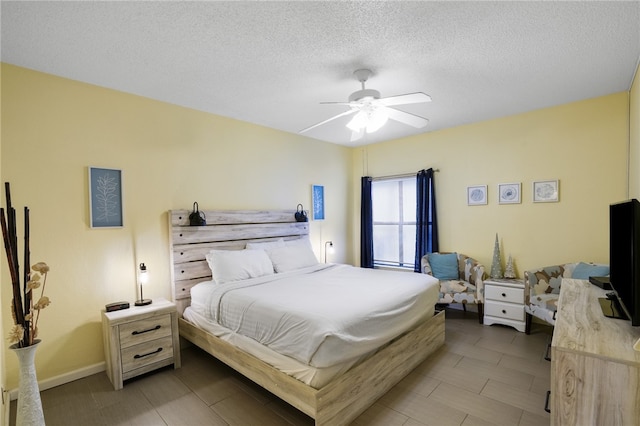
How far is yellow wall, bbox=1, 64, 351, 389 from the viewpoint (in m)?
2.41

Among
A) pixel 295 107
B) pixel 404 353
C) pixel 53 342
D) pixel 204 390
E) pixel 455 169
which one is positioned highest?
pixel 295 107

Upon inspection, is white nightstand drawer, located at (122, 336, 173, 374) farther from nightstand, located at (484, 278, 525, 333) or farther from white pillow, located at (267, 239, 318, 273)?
nightstand, located at (484, 278, 525, 333)

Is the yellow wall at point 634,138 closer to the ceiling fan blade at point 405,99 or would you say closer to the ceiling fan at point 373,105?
the ceiling fan at point 373,105

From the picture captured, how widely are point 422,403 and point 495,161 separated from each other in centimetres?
315

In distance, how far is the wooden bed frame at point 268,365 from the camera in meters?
1.91

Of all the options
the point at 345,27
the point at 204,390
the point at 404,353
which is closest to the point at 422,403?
the point at 404,353

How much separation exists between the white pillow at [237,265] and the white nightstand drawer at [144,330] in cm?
59

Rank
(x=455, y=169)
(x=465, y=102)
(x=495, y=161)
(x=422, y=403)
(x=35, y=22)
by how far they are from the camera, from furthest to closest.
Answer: (x=455, y=169) → (x=495, y=161) → (x=465, y=102) → (x=422, y=403) → (x=35, y=22)

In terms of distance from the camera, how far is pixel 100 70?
97.3 inches

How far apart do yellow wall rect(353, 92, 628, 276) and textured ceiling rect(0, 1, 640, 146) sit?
41 cm

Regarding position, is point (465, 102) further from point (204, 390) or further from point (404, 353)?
point (204, 390)

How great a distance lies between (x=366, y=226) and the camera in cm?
522

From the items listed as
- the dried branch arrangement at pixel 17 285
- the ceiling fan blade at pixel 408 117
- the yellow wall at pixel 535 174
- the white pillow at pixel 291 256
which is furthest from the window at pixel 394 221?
the dried branch arrangement at pixel 17 285

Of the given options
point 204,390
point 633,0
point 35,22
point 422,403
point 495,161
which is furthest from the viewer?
point 495,161
